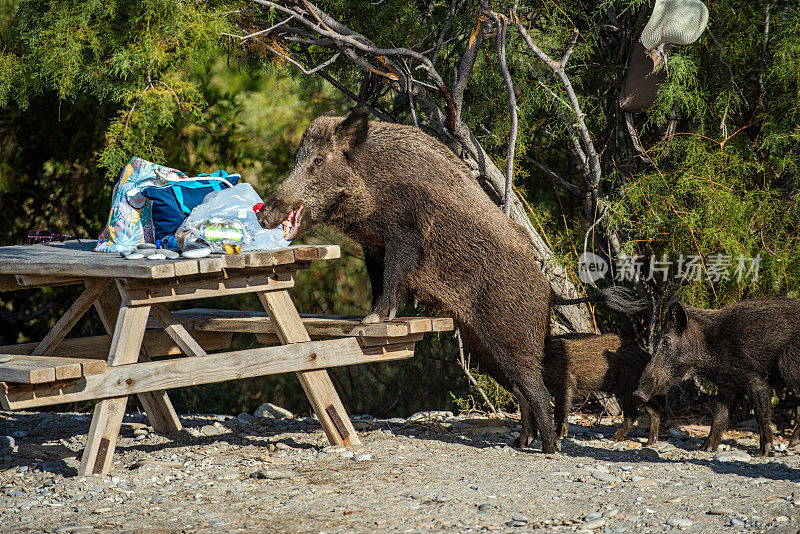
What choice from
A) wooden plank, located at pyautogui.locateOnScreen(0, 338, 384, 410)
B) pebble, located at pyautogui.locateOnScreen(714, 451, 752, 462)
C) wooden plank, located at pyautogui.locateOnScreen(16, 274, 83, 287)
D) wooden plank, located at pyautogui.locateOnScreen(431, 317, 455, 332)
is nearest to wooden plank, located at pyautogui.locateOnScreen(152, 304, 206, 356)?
wooden plank, located at pyautogui.locateOnScreen(0, 338, 384, 410)

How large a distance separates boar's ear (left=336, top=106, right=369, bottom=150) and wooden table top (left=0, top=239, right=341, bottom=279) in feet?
2.34

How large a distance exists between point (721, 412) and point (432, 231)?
197cm

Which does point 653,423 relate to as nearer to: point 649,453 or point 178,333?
point 649,453

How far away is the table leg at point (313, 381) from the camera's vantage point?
469 cm

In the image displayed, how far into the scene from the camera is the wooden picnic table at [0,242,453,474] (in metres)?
4.04

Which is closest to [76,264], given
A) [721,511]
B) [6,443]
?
[6,443]

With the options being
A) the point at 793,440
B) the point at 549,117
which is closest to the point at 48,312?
the point at 549,117

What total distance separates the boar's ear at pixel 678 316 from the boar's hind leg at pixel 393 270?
151 centimetres

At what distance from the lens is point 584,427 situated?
5.85m

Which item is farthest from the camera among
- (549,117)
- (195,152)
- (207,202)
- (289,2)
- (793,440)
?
(195,152)

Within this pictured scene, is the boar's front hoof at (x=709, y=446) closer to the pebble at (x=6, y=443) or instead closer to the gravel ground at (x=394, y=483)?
the gravel ground at (x=394, y=483)

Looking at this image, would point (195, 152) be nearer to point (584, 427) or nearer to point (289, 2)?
point (289, 2)

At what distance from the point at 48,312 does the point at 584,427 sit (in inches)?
199

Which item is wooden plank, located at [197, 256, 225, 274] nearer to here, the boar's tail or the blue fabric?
the blue fabric
